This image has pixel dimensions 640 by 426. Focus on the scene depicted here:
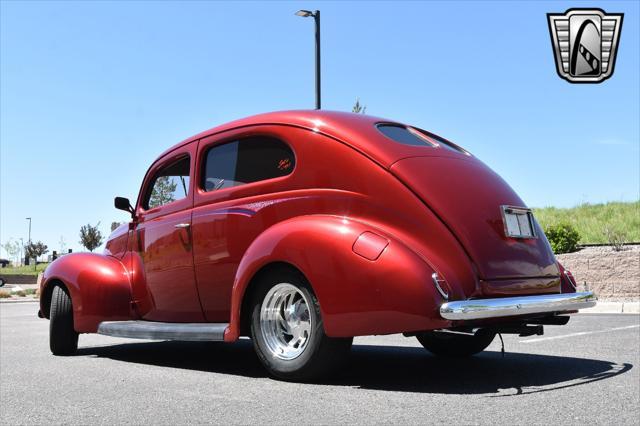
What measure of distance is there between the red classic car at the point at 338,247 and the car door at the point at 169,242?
0.02m

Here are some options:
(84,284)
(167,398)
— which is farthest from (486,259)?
(84,284)

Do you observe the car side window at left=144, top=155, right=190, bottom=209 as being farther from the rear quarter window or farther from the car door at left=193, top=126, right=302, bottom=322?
the rear quarter window

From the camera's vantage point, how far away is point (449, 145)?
5516mm

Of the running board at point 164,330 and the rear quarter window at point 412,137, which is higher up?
the rear quarter window at point 412,137

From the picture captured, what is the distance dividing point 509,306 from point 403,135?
5.41 ft

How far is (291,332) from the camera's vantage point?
454cm

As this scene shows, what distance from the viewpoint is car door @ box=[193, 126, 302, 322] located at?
496cm

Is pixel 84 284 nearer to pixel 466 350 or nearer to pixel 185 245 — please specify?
pixel 185 245

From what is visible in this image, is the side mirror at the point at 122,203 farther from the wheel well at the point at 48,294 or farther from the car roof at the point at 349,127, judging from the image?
the car roof at the point at 349,127

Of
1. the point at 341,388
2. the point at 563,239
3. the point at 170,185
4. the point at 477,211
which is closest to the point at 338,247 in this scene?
the point at 341,388

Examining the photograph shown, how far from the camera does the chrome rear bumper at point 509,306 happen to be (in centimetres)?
385

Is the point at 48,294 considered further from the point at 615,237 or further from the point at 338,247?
the point at 615,237

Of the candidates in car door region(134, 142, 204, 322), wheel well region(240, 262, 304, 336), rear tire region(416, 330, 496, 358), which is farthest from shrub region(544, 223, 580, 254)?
wheel well region(240, 262, 304, 336)

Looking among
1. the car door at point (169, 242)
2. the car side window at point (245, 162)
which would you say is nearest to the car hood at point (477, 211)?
the car side window at point (245, 162)
